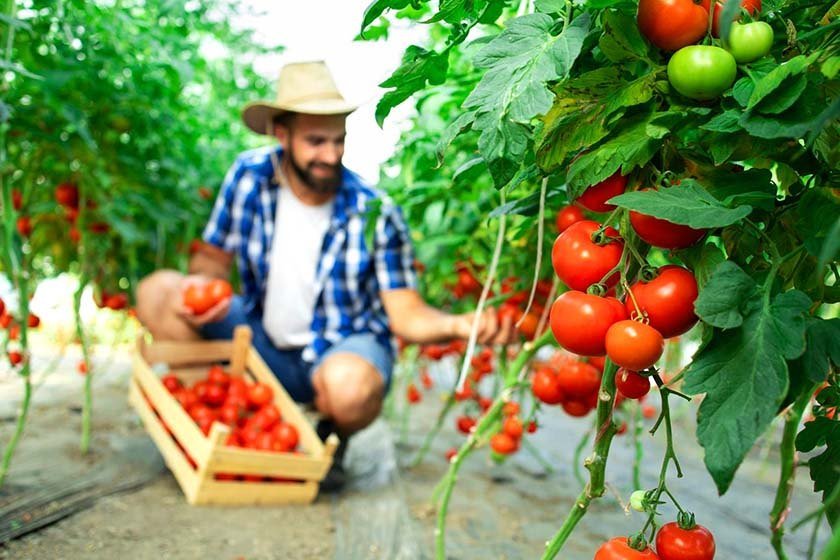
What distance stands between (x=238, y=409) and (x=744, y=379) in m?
1.86

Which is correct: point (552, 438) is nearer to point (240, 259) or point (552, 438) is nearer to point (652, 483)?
point (652, 483)

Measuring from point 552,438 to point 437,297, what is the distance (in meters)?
0.79

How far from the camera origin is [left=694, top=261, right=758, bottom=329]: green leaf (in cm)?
55

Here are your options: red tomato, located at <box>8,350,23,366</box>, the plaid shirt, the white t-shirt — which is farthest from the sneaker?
red tomato, located at <box>8,350,23,366</box>

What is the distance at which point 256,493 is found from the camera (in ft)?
6.36

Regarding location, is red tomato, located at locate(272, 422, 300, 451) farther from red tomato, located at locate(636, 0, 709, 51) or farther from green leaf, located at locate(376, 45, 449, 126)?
red tomato, located at locate(636, 0, 709, 51)

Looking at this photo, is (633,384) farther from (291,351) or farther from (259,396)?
(291,351)

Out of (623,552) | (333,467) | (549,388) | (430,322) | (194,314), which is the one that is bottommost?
(333,467)

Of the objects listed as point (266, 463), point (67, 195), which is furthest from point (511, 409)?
point (67, 195)

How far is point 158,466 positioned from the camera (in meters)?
2.19

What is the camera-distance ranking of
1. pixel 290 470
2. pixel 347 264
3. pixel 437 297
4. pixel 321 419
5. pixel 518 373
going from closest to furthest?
1. pixel 518 373
2. pixel 290 470
3. pixel 321 419
4. pixel 347 264
5. pixel 437 297

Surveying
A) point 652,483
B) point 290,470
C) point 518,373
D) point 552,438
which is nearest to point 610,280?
point 518,373

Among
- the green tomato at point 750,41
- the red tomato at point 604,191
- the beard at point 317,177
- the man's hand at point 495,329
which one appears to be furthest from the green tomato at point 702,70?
the beard at point 317,177

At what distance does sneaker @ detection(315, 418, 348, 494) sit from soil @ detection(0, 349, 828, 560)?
0.18 feet
